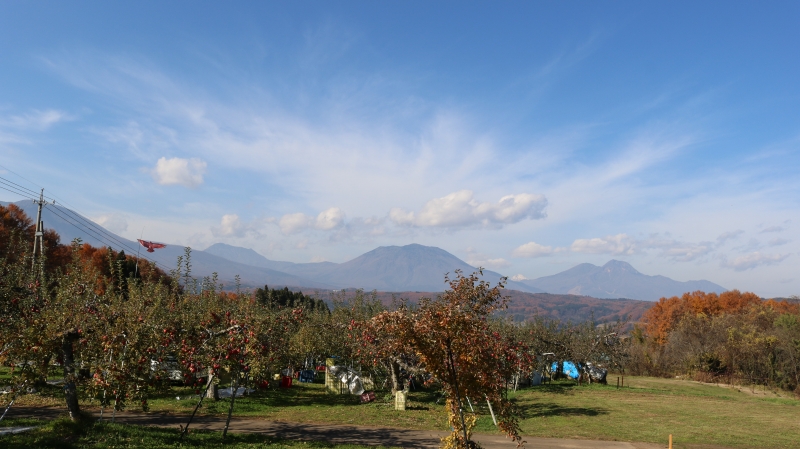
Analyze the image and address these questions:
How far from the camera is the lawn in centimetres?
1742

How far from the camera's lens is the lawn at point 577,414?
57.2 ft

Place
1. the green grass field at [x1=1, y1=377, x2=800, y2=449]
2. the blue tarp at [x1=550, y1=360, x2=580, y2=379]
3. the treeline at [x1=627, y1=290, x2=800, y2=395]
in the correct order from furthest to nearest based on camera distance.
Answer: the treeline at [x1=627, y1=290, x2=800, y2=395] < the blue tarp at [x1=550, y1=360, x2=580, y2=379] < the green grass field at [x1=1, y1=377, x2=800, y2=449]

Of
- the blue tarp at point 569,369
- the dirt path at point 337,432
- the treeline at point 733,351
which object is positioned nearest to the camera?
the dirt path at point 337,432

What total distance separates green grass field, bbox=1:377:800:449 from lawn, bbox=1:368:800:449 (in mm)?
27

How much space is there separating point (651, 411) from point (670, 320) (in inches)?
2288

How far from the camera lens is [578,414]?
70.2 feet

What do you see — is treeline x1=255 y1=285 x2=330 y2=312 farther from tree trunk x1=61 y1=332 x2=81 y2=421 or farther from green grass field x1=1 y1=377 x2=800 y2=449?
tree trunk x1=61 y1=332 x2=81 y2=421

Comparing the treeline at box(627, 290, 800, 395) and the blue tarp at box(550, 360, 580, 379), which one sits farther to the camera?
the treeline at box(627, 290, 800, 395)

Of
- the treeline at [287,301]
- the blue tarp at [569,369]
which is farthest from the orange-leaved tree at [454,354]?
the blue tarp at [569,369]

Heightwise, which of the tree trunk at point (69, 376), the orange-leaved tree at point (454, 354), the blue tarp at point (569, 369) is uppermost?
the orange-leaved tree at point (454, 354)

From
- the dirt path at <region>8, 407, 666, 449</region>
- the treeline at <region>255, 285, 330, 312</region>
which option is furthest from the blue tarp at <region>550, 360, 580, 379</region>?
the dirt path at <region>8, 407, 666, 449</region>

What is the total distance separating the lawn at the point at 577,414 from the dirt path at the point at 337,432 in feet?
3.00

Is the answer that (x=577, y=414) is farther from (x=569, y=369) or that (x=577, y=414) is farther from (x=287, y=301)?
(x=287, y=301)

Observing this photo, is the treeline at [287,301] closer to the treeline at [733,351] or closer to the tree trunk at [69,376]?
the tree trunk at [69,376]
